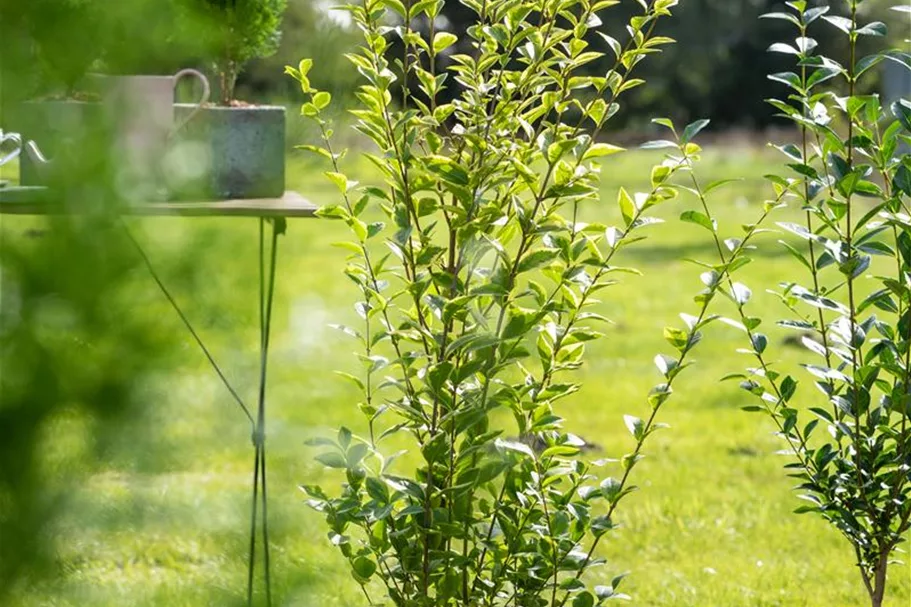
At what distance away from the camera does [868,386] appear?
2.26 m

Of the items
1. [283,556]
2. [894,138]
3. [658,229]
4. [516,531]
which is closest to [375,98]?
[516,531]

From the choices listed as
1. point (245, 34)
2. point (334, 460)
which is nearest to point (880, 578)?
point (334, 460)

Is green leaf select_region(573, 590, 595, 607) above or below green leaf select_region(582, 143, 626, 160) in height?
below

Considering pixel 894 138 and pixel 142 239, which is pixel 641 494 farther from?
pixel 142 239

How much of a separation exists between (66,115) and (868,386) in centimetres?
202

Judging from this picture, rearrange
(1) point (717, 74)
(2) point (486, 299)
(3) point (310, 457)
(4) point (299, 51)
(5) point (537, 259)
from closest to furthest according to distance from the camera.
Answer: (3) point (310, 457), (5) point (537, 259), (2) point (486, 299), (4) point (299, 51), (1) point (717, 74)

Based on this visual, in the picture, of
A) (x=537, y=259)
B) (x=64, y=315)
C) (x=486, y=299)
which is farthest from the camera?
(x=486, y=299)

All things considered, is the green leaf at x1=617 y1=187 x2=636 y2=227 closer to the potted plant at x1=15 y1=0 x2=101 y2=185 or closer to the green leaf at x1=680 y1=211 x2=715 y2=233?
the green leaf at x1=680 y1=211 x2=715 y2=233

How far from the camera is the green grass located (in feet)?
1.69

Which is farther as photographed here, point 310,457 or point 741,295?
point 741,295

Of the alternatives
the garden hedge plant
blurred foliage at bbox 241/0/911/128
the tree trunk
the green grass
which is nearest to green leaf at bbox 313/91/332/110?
the garden hedge plant

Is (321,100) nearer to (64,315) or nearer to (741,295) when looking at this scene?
(741,295)

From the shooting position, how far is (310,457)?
0.98m

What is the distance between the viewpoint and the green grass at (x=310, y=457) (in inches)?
20.3
